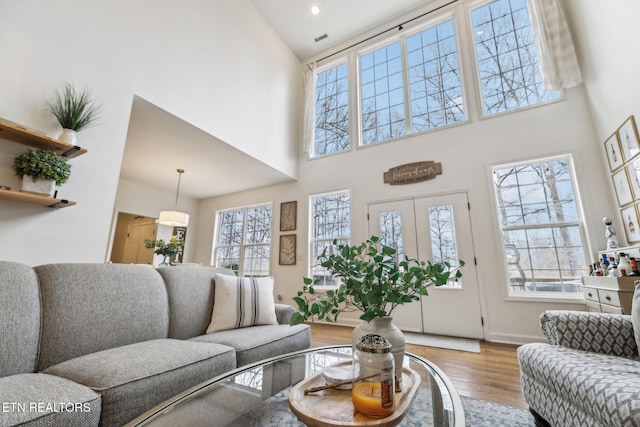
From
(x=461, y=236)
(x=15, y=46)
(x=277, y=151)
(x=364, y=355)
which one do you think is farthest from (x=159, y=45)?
(x=461, y=236)

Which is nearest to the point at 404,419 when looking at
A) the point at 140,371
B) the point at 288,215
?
A: the point at 140,371

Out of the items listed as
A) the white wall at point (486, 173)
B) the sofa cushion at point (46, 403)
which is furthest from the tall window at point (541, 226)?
the sofa cushion at point (46, 403)

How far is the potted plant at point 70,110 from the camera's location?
2.27 m

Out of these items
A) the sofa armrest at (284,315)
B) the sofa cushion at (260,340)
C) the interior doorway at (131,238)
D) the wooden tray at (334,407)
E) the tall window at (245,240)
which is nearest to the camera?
the wooden tray at (334,407)

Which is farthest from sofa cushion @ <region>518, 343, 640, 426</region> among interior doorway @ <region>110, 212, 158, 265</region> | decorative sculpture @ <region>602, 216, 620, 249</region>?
interior doorway @ <region>110, 212, 158, 265</region>

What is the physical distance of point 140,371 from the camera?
1.19 meters

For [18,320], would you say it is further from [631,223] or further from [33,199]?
[631,223]

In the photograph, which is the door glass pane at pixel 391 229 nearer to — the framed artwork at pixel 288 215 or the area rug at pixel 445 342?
the area rug at pixel 445 342

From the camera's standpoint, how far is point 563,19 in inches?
139

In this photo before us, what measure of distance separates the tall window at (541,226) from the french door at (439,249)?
1.53 feet

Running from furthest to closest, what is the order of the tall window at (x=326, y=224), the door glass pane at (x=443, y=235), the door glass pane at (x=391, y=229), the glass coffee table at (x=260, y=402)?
the tall window at (x=326, y=224) < the door glass pane at (x=391, y=229) < the door glass pane at (x=443, y=235) < the glass coffee table at (x=260, y=402)

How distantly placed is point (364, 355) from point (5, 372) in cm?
152

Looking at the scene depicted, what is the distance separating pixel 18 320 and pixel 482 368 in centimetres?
324

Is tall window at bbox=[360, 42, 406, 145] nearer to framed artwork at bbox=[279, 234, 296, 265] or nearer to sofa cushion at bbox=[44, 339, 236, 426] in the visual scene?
framed artwork at bbox=[279, 234, 296, 265]
